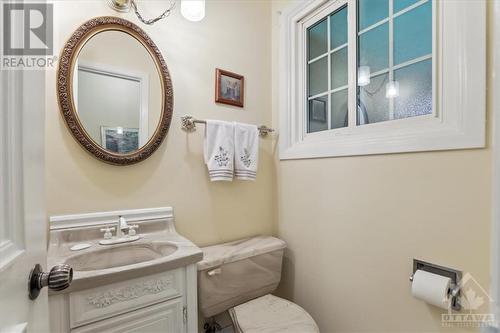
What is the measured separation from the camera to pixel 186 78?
4.89 ft

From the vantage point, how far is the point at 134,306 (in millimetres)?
983

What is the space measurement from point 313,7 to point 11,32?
159cm

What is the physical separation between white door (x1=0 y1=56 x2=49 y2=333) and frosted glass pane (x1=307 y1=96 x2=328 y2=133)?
4.62ft

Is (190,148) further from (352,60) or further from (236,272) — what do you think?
(352,60)

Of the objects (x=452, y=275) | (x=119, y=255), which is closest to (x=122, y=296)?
(x=119, y=255)

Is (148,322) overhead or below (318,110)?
below

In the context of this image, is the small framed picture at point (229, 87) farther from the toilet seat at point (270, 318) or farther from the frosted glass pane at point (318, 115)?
the toilet seat at point (270, 318)

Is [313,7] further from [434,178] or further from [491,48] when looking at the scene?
[434,178]

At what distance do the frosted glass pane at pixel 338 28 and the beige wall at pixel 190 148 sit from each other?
1.60 ft

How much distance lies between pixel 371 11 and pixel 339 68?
0.31 metres

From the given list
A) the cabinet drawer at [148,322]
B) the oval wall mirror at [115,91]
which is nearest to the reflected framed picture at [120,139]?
the oval wall mirror at [115,91]

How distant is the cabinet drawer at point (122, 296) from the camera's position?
0.89 m

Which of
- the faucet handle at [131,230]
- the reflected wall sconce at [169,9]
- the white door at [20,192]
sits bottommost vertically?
the faucet handle at [131,230]

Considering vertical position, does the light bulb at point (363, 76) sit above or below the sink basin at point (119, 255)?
above
